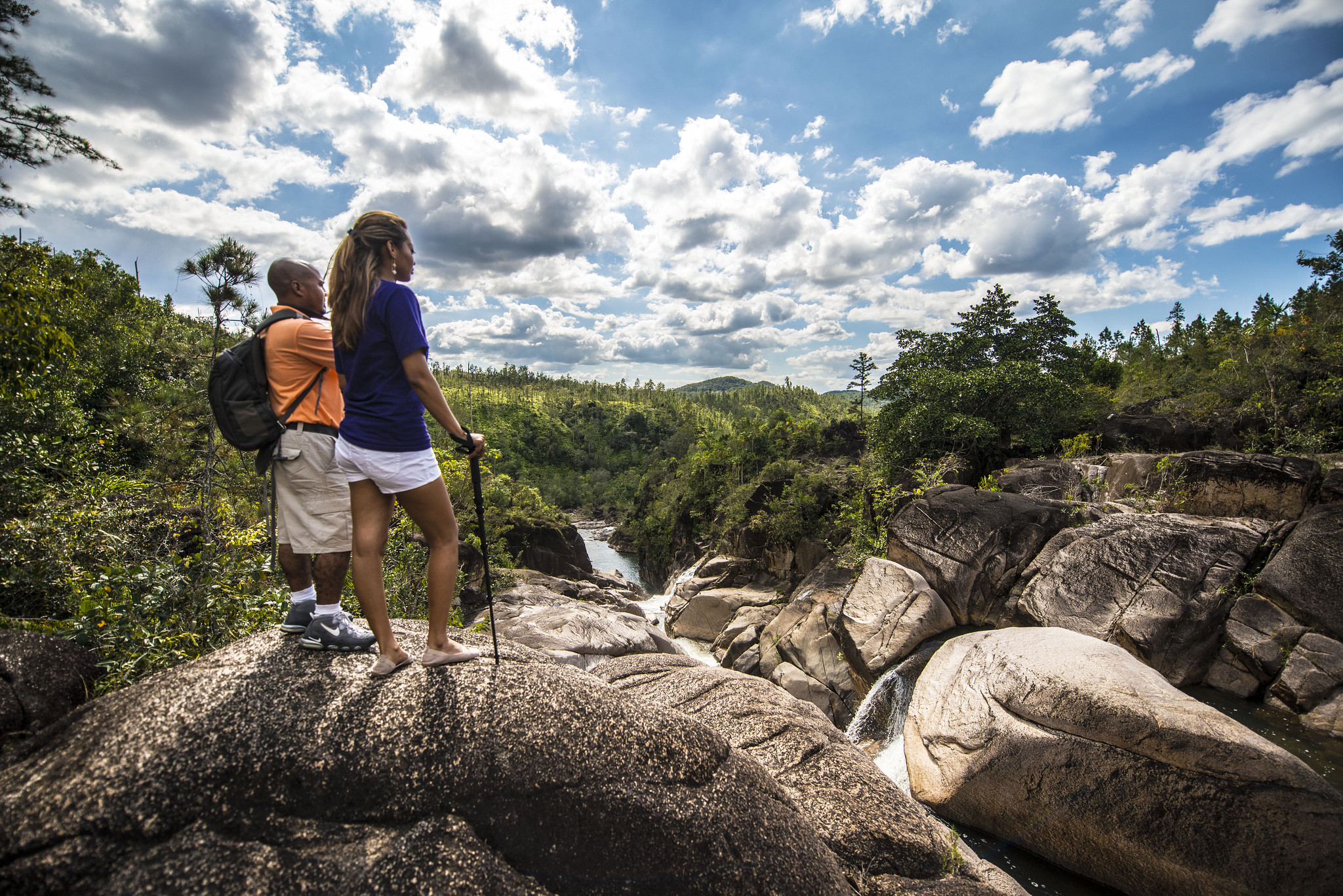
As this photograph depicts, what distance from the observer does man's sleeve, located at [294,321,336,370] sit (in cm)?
318

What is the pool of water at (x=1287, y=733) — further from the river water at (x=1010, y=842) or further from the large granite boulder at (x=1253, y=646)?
the large granite boulder at (x=1253, y=646)

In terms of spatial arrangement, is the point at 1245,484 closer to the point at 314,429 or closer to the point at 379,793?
the point at 379,793

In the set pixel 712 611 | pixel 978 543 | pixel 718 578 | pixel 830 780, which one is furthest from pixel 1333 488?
pixel 718 578

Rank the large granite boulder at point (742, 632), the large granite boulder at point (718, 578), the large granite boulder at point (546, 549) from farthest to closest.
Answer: the large granite boulder at point (546, 549), the large granite boulder at point (718, 578), the large granite boulder at point (742, 632)

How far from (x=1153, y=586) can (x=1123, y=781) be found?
519cm

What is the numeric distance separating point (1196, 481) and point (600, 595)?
2004cm

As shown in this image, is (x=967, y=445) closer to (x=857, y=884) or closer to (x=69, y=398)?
(x=857, y=884)

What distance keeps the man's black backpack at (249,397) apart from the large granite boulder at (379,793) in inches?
48.3

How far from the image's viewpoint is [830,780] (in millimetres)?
4566

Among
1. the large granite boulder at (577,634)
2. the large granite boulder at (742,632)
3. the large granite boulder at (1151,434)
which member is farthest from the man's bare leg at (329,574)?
the large granite boulder at (1151,434)

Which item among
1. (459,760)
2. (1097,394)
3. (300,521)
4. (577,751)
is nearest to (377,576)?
(300,521)

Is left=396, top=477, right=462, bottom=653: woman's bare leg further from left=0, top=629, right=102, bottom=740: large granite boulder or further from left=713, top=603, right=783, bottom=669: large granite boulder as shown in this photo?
left=713, top=603, right=783, bottom=669: large granite boulder

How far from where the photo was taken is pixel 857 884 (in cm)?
375

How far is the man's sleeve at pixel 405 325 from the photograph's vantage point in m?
2.83
